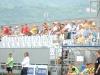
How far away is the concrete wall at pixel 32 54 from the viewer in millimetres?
25625

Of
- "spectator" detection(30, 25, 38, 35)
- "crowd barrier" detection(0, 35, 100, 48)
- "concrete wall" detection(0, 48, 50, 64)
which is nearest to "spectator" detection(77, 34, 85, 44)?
"crowd barrier" detection(0, 35, 100, 48)

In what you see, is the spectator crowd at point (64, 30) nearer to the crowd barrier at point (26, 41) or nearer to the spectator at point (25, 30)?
the spectator at point (25, 30)

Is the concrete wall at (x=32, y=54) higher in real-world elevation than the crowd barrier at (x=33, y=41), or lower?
lower

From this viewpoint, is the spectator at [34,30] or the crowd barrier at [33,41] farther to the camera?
the spectator at [34,30]

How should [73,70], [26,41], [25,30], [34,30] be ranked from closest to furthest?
[73,70] < [26,41] < [34,30] < [25,30]

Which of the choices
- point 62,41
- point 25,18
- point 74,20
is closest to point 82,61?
point 62,41

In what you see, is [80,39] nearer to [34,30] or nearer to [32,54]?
[32,54]

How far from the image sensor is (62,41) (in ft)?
83.6

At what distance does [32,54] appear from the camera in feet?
86.3

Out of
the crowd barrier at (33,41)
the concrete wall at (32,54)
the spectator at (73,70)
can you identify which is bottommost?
the spectator at (73,70)

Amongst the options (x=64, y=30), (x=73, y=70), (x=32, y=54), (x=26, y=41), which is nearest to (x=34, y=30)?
(x=26, y=41)

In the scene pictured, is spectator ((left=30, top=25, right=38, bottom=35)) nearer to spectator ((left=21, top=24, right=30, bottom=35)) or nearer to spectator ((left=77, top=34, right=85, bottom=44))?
spectator ((left=21, top=24, right=30, bottom=35))

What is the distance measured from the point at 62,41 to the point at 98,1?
11.9 feet

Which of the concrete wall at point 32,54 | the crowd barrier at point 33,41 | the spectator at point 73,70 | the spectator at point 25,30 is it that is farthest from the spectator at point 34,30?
the spectator at point 73,70
